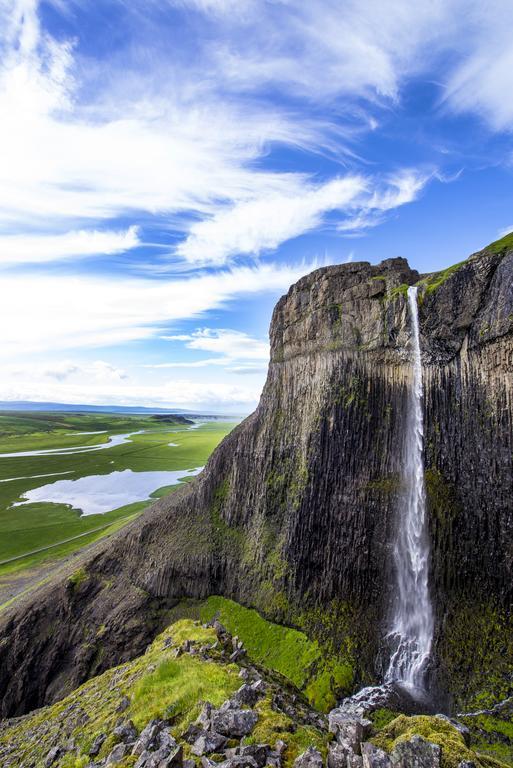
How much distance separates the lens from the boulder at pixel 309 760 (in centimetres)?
1006

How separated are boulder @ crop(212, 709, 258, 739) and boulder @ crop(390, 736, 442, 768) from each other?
17.5 feet

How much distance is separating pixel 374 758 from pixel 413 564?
23524 mm

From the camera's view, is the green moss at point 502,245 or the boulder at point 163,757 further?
the green moss at point 502,245

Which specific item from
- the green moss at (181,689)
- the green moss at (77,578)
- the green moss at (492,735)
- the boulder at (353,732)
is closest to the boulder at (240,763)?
the boulder at (353,732)

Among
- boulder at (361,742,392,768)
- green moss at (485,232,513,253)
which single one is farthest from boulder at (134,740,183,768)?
green moss at (485,232,513,253)

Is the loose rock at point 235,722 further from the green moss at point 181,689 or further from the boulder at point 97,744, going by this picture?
the boulder at point 97,744

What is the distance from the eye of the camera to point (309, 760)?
1023 centimetres

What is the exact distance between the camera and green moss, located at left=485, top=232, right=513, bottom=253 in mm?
28281

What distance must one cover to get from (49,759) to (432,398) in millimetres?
31340

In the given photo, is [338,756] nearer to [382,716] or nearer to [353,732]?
[353,732]

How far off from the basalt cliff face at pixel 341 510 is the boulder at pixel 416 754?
21027 mm

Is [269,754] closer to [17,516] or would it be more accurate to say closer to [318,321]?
[318,321]

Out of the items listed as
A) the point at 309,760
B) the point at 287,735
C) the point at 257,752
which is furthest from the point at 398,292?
the point at 257,752

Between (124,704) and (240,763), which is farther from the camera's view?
(124,704)
